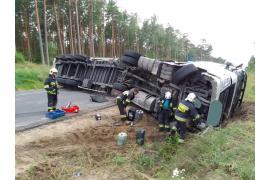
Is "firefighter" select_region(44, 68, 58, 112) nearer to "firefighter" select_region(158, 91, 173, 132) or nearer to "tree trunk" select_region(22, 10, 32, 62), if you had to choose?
"firefighter" select_region(158, 91, 173, 132)

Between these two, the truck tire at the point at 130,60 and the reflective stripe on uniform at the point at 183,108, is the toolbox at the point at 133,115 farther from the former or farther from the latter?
the reflective stripe on uniform at the point at 183,108

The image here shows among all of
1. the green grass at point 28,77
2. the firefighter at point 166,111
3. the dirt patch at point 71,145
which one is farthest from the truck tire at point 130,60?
the green grass at point 28,77

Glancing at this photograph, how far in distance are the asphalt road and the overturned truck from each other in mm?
744

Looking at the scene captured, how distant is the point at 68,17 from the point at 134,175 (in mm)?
26483

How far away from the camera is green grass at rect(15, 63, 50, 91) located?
14.8 m

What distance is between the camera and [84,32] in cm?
3403

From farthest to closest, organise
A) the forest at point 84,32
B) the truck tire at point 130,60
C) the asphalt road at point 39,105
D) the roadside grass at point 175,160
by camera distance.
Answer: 1. the forest at point 84,32
2. the truck tire at point 130,60
3. the asphalt road at point 39,105
4. the roadside grass at point 175,160

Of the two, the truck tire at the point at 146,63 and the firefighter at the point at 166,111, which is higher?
the truck tire at the point at 146,63

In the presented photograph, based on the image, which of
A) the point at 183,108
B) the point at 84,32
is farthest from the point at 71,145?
the point at 84,32

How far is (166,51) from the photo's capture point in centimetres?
5931

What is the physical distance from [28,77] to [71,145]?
35.6ft

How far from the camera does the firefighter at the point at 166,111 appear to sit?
7.43 meters

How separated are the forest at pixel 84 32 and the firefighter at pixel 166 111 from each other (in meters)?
4.62

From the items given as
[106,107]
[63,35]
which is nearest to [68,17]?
[63,35]
